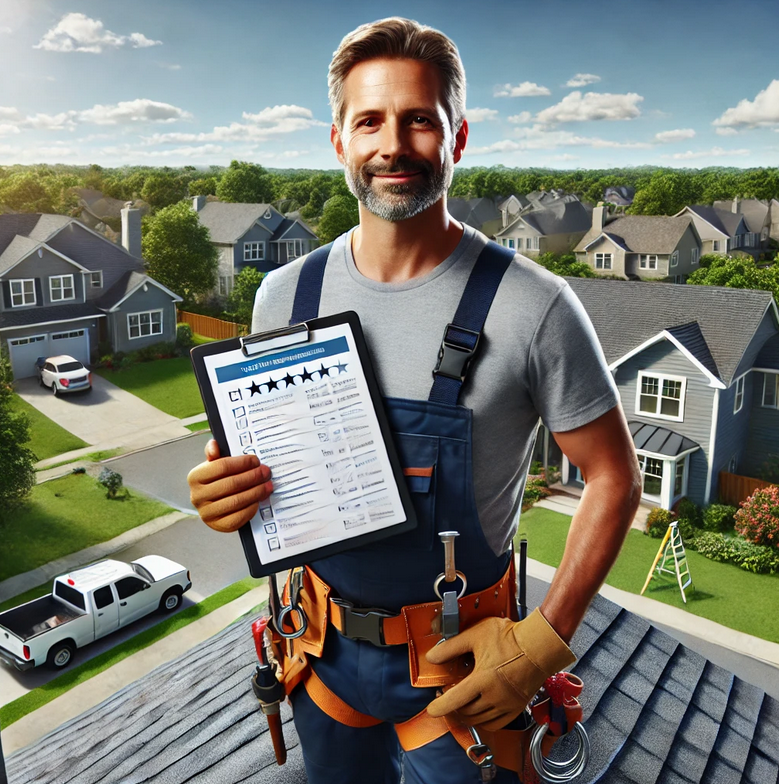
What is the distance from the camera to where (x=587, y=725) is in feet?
5.63

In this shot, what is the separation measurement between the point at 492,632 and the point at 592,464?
24 cm

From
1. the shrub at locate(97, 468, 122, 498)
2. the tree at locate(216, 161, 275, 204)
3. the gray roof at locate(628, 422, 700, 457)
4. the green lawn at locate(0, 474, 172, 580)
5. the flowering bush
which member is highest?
the tree at locate(216, 161, 275, 204)

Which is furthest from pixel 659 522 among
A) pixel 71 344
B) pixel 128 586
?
pixel 71 344

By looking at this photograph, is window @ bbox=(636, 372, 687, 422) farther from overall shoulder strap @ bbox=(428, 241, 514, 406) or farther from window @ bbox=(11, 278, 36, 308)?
overall shoulder strap @ bbox=(428, 241, 514, 406)

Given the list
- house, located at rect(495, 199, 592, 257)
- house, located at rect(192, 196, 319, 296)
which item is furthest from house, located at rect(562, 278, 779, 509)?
house, located at rect(192, 196, 319, 296)

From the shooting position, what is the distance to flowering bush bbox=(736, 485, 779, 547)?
15.3 feet

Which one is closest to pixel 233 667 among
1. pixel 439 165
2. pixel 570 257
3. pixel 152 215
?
pixel 439 165

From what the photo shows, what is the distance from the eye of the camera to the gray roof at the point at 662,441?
15.5 feet

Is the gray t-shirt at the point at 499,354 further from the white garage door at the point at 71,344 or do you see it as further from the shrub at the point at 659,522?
the shrub at the point at 659,522

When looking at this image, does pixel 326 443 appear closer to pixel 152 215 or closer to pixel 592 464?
pixel 592 464

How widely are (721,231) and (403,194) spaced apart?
476cm

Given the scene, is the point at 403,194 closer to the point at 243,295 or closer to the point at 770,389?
the point at 243,295

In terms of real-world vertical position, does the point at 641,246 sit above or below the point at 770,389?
above

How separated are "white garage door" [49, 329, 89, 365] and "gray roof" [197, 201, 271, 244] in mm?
1009
